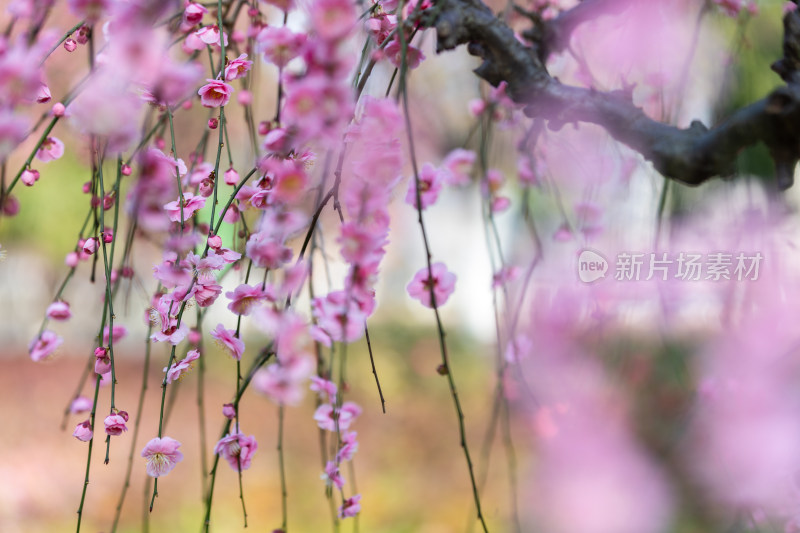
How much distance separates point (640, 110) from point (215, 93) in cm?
44

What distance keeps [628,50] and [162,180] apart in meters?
0.99

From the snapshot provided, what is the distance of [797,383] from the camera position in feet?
7.41

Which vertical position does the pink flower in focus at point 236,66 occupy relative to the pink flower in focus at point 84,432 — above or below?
above

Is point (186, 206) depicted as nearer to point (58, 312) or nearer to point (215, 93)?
point (215, 93)

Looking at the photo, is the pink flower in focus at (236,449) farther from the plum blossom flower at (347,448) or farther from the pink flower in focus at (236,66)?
the pink flower in focus at (236,66)

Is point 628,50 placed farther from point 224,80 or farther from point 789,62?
point 224,80

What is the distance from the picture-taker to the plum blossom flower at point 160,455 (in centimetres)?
61

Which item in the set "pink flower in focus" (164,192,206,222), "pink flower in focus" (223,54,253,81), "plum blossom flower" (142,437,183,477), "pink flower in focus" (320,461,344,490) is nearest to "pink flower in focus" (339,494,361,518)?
"pink flower in focus" (320,461,344,490)

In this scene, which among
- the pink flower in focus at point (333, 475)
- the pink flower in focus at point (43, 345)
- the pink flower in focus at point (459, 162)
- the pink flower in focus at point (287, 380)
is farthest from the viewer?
the pink flower in focus at point (459, 162)

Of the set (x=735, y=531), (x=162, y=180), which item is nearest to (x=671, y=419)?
(x=735, y=531)

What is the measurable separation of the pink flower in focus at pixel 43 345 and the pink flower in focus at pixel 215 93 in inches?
16.3

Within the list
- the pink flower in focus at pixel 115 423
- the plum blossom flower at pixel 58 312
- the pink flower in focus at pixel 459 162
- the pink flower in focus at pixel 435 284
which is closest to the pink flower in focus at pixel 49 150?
the plum blossom flower at pixel 58 312

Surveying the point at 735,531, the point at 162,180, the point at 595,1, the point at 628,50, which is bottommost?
the point at 735,531

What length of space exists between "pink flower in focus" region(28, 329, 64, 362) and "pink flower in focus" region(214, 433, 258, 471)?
1.07 ft
